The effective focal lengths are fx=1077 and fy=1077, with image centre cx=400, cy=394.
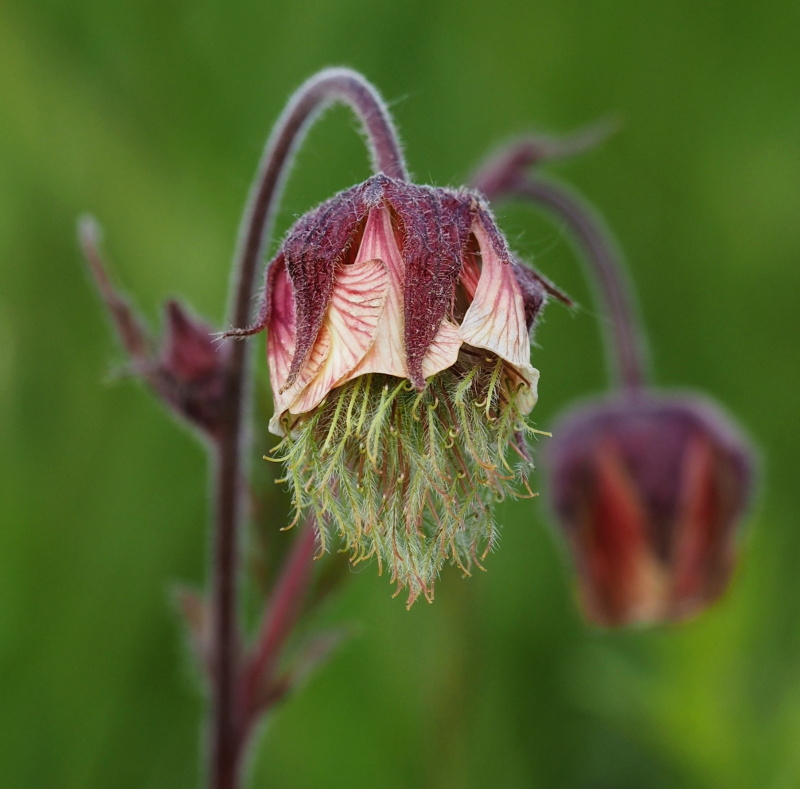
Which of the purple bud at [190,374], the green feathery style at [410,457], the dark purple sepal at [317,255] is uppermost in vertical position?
the purple bud at [190,374]

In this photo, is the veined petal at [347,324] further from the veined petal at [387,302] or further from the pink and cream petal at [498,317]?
the pink and cream petal at [498,317]

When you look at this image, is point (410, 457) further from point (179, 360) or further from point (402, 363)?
point (179, 360)

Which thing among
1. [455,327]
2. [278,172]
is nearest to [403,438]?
[455,327]

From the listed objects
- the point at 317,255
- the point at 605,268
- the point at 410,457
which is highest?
the point at 605,268

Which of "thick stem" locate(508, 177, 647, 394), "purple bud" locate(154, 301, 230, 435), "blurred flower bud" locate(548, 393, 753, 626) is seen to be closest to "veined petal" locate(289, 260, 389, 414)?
"purple bud" locate(154, 301, 230, 435)

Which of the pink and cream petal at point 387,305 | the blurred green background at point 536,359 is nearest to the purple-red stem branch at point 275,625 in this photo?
the blurred green background at point 536,359

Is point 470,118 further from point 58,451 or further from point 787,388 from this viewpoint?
point 58,451

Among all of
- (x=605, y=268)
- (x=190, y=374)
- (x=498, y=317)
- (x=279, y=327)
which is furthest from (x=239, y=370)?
(x=605, y=268)
